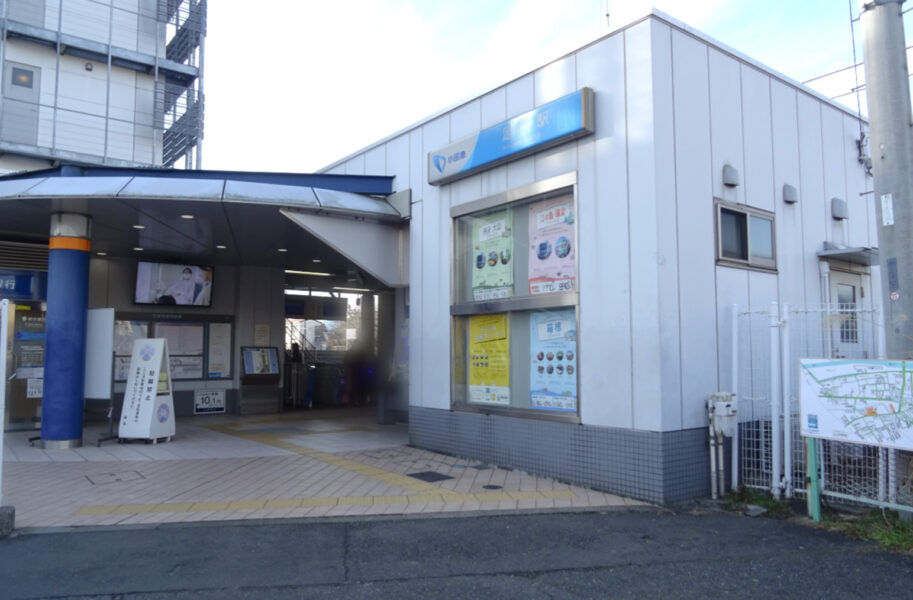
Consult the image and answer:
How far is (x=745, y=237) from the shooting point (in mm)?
7324

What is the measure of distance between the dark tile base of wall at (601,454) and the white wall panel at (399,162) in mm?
3797

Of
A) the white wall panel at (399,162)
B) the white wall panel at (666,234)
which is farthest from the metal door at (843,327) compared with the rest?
the white wall panel at (399,162)

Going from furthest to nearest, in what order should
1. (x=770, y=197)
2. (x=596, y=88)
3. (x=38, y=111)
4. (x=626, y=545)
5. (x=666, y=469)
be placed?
(x=38, y=111) → (x=770, y=197) → (x=596, y=88) → (x=666, y=469) → (x=626, y=545)

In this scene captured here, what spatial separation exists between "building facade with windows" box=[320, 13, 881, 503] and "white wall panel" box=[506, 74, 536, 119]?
0.03m

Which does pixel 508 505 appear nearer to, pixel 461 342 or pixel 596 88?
pixel 461 342

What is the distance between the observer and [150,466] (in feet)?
26.8

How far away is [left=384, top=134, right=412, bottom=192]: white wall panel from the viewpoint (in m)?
9.99

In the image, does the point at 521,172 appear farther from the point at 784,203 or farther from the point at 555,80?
the point at 784,203

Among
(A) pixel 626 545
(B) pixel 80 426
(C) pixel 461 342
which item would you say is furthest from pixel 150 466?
(A) pixel 626 545

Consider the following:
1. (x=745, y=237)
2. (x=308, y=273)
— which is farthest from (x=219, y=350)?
(x=745, y=237)

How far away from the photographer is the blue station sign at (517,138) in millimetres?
7008

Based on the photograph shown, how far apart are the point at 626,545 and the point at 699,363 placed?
234 centimetres

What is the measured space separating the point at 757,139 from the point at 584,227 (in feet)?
7.95

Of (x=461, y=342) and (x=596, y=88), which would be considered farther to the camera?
(x=461, y=342)
